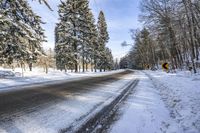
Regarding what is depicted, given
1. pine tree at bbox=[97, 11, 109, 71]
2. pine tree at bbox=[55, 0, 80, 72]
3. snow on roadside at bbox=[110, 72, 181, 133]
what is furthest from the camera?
pine tree at bbox=[97, 11, 109, 71]

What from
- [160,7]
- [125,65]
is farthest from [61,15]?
[125,65]

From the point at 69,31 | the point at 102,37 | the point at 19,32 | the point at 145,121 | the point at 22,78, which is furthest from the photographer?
the point at 102,37

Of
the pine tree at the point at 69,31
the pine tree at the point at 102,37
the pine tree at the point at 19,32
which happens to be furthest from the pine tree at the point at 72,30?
the pine tree at the point at 19,32

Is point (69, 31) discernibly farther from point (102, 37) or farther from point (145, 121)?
point (145, 121)

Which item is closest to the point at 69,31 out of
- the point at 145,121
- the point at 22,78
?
the point at 22,78

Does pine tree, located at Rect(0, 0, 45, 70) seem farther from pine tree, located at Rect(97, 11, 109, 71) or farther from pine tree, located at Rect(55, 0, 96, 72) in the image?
pine tree, located at Rect(97, 11, 109, 71)

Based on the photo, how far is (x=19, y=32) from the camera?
16938mm

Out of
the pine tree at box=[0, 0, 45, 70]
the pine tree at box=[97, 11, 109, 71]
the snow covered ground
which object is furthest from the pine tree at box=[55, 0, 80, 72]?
the pine tree at box=[0, 0, 45, 70]

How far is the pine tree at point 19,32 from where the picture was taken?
646 inches

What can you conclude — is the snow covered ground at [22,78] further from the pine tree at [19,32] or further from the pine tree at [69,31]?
the pine tree at [69,31]

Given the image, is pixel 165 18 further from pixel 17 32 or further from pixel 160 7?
pixel 17 32

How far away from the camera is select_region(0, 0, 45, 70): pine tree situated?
53.8 feet

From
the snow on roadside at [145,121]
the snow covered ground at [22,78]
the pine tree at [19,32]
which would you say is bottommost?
the snow on roadside at [145,121]

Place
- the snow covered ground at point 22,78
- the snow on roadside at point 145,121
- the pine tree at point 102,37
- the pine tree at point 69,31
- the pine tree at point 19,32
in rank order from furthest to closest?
the pine tree at point 102,37, the pine tree at point 69,31, the pine tree at point 19,32, the snow covered ground at point 22,78, the snow on roadside at point 145,121
